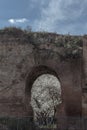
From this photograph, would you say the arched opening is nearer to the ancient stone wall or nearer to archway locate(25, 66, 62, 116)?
archway locate(25, 66, 62, 116)

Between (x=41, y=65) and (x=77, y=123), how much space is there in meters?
3.56

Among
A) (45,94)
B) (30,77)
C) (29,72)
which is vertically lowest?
(45,94)

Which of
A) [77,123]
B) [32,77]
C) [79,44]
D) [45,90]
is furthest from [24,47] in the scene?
[45,90]

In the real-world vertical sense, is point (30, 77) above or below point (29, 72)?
below

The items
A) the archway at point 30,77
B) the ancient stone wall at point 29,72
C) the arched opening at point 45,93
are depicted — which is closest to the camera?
the ancient stone wall at point 29,72

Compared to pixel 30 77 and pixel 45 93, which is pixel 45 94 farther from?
pixel 30 77

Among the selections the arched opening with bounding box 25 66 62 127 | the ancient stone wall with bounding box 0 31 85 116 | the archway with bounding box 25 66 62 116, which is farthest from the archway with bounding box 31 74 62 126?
the ancient stone wall with bounding box 0 31 85 116

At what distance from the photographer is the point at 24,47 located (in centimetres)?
1652

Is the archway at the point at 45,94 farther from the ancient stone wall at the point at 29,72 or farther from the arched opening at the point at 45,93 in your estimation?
the ancient stone wall at the point at 29,72

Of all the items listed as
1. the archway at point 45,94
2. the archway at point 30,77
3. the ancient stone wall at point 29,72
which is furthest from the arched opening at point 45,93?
the ancient stone wall at point 29,72

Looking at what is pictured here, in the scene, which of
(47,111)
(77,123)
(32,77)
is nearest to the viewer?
(77,123)

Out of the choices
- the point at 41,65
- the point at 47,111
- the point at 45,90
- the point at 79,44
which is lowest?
the point at 47,111

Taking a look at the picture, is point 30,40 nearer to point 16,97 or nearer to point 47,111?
point 16,97

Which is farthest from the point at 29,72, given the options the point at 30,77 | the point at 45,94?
the point at 45,94
